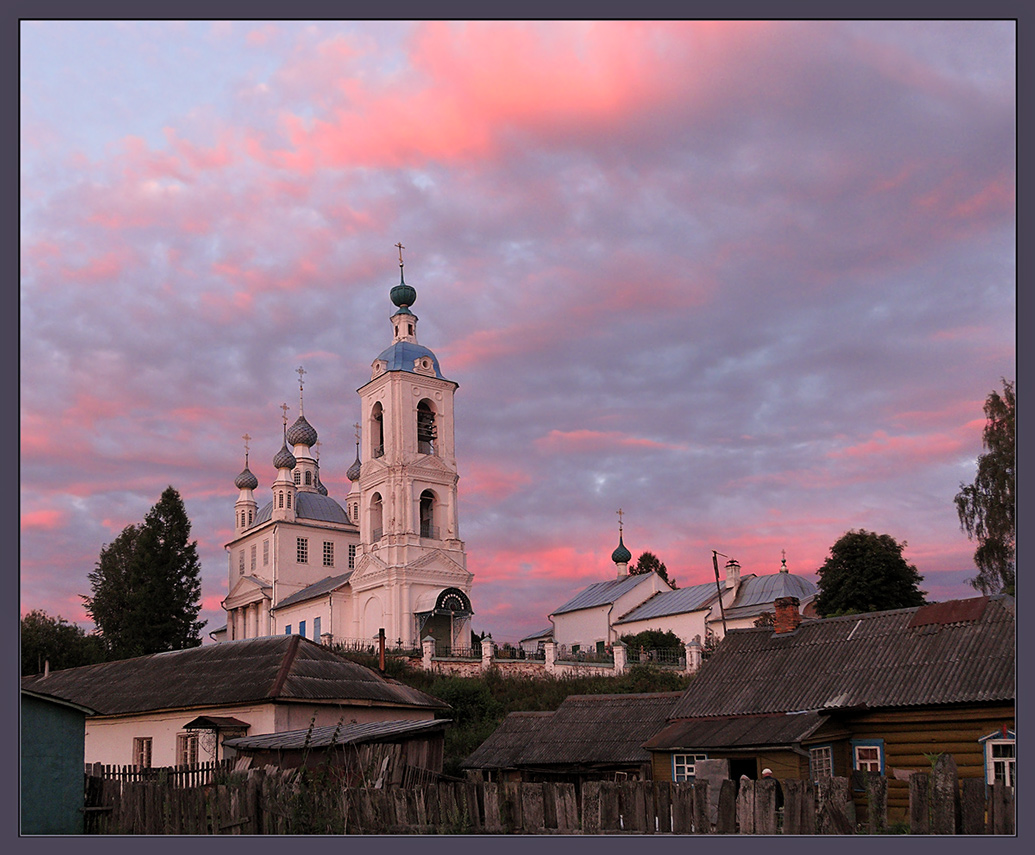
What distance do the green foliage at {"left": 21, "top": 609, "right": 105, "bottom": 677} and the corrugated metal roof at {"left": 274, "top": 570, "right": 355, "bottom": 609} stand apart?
448 inches

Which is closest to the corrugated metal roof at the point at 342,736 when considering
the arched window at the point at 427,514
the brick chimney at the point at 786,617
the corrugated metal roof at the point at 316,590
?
the brick chimney at the point at 786,617

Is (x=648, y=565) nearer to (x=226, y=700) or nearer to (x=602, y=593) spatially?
(x=602, y=593)

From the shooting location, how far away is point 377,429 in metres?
59.7

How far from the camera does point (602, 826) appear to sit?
39.9ft

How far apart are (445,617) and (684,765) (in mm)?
35039

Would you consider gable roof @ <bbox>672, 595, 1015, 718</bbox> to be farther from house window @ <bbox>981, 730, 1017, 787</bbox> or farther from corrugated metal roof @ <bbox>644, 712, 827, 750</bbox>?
house window @ <bbox>981, 730, 1017, 787</bbox>

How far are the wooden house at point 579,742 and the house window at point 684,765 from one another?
1.42 meters

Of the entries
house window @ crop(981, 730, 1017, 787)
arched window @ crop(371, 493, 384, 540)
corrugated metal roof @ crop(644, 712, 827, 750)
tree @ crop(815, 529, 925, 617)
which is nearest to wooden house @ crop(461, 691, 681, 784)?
corrugated metal roof @ crop(644, 712, 827, 750)

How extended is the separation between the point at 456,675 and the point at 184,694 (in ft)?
59.7

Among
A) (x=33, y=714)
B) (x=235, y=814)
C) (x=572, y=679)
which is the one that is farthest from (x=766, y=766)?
(x=572, y=679)

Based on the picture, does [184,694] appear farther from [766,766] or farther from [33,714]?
[766,766]

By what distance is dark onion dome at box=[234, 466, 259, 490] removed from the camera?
261 feet

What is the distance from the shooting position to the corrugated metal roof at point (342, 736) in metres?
17.4

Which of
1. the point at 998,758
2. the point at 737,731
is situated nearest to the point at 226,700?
the point at 737,731
